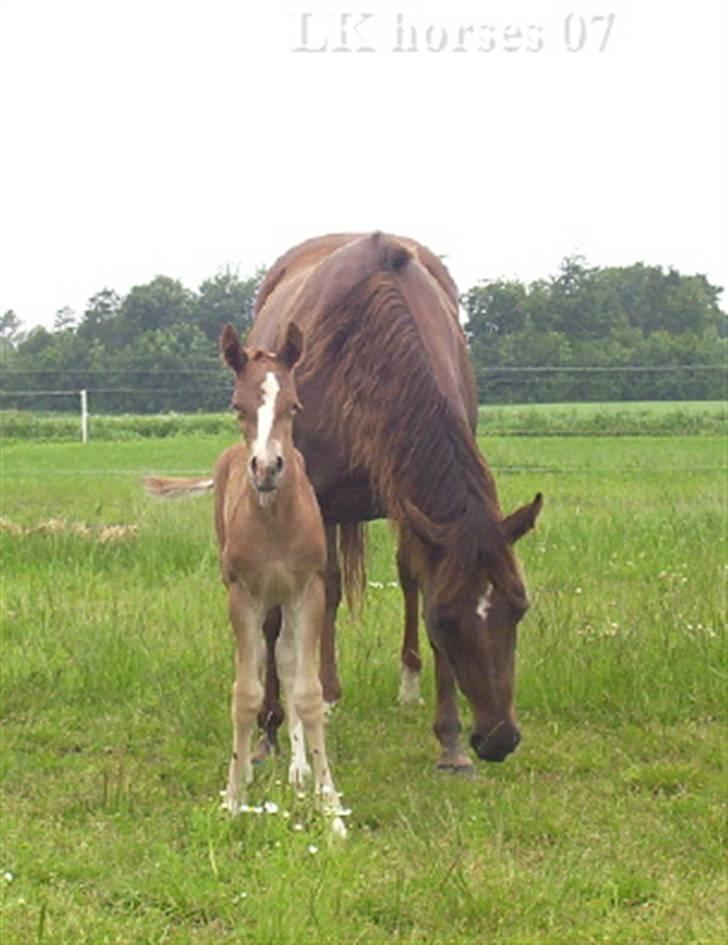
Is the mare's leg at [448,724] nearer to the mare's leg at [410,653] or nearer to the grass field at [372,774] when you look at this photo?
the grass field at [372,774]

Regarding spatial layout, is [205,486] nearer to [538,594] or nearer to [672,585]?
[538,594]

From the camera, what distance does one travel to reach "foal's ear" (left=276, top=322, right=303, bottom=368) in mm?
4117

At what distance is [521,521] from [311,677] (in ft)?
2.73

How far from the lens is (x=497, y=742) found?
14.1ft

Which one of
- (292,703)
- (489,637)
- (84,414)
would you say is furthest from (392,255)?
(84,414)

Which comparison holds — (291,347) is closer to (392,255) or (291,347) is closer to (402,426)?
(402,426)

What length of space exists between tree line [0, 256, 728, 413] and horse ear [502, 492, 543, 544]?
1224 centimetres

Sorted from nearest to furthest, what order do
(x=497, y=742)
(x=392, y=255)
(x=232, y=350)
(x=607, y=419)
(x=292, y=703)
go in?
1. (x=232, y=350)
2. (x=497, y=742)
3. (x=292, y=703)
4. (x=392, y=255)
5. (x=607, y=419)

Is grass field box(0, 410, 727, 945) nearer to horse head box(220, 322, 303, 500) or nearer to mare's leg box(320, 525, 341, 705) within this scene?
mare's leg box(320, 525, 341, 705)

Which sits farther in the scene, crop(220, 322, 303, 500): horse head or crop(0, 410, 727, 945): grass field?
crop(220, 322, 303, 500): horse head

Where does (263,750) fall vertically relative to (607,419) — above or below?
below

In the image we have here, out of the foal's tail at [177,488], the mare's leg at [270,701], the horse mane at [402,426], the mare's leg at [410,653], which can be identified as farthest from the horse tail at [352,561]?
the horse mane at [402,426]

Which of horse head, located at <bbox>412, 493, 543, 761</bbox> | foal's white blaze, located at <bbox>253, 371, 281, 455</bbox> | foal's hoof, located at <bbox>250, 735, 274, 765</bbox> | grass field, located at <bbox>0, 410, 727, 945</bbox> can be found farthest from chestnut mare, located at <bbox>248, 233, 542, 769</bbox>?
foal's white blaze, located at <bbox>253, 371, 281, 455</bbox>

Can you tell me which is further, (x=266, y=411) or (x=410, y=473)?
(x=410, y=473)
